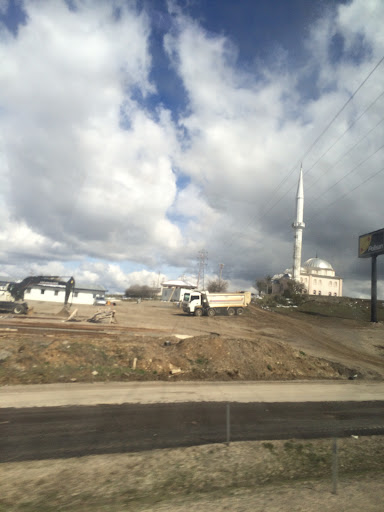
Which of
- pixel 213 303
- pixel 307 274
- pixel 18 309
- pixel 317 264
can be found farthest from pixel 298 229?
pixel 18 309

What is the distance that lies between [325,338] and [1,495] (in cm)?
2719

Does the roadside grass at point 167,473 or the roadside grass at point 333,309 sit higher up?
the roadside grass at point 333,309

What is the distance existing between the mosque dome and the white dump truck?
7767cm

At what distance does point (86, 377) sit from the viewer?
448 inches

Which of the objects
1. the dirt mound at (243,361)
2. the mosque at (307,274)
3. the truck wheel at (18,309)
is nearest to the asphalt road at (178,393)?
the dirt mound at (243,361)

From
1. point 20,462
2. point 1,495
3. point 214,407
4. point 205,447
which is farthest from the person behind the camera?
point 214,407

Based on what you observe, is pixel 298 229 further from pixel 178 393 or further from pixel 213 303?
pixel 178 393

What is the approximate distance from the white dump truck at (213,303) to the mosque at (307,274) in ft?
148

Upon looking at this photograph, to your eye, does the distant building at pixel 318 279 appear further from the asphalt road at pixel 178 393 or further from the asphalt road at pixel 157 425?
the asphalt road at pixel 157 425

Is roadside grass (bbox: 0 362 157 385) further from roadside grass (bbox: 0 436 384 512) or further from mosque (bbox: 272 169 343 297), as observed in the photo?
mosque (bbox: 272 169 343 297)

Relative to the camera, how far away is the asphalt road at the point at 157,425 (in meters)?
5.63

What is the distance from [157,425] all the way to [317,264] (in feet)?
380

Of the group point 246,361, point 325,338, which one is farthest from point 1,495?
point 325,338

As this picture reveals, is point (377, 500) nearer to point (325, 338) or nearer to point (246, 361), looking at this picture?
point (246, 361)
